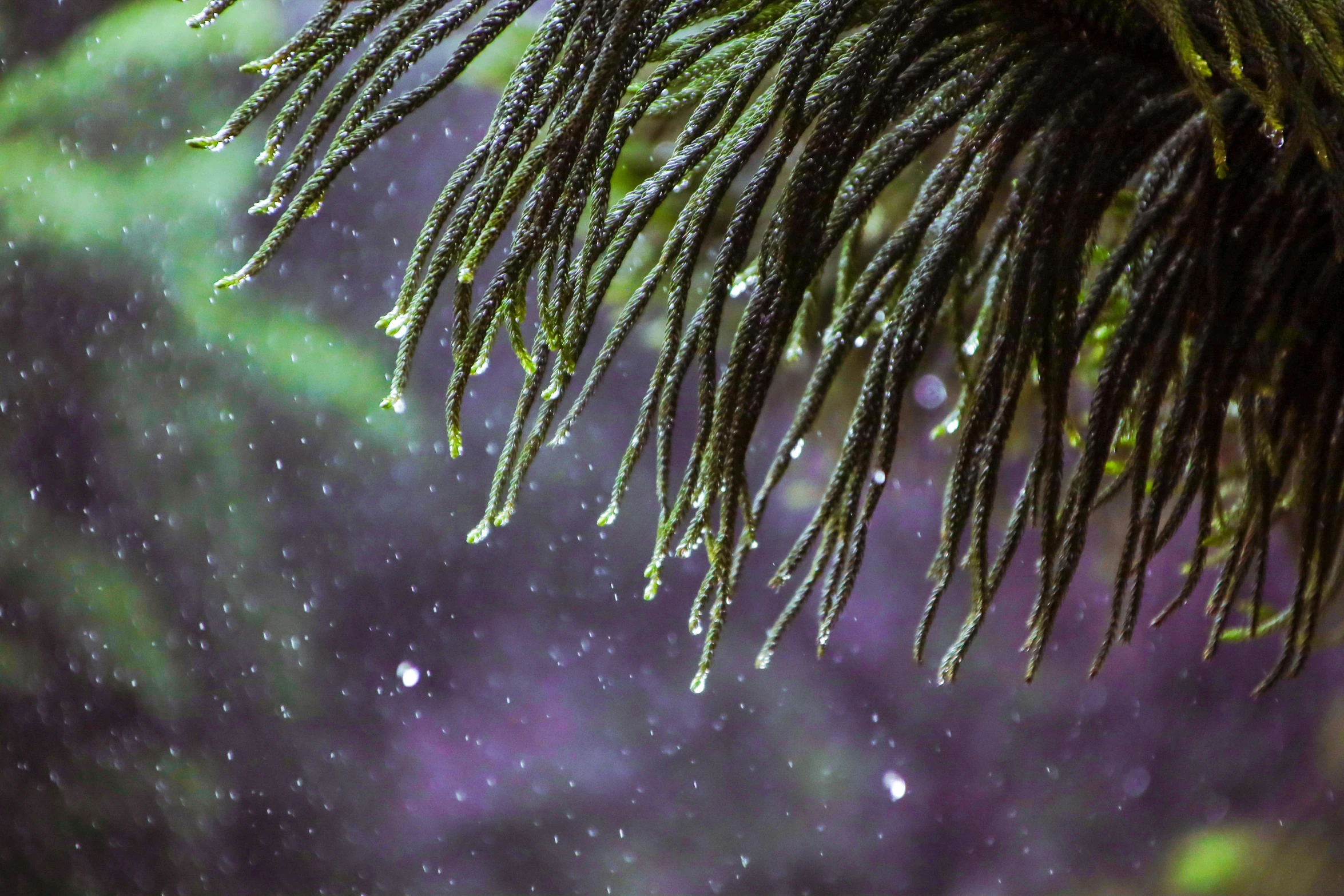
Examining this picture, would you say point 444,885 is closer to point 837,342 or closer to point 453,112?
point 453,112

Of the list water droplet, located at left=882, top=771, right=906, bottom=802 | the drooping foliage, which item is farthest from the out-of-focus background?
the drooping foliage

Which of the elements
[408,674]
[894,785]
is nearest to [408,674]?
[408,674]

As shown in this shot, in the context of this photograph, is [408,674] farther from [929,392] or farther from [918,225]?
[918,225]

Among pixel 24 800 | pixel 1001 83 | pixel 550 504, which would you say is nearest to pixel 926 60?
pixel 1001 83

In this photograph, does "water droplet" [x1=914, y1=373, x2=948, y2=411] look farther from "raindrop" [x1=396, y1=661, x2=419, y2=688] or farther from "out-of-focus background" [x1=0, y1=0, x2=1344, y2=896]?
"raindrop" [x1=396, y1=661, x2=419, y2=688]

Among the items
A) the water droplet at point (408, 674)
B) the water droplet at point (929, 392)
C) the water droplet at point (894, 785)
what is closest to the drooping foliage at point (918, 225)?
the water droplet at point (929, 392)

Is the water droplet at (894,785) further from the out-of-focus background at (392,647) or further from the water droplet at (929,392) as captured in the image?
the water droplet at (929,392)
